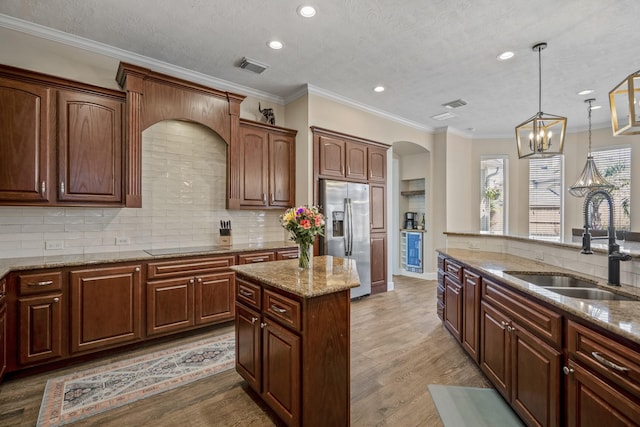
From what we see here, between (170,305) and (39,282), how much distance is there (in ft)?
3.59

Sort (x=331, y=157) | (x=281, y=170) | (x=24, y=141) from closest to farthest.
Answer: (x=24, y=141)
(x=281, y=170)
(x=331, y=157)

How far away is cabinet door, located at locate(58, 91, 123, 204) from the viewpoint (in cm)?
287

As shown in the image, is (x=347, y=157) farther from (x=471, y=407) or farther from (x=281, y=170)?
(x=471, y=407)

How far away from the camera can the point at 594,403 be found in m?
1.39

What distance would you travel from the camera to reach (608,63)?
3.67 metres

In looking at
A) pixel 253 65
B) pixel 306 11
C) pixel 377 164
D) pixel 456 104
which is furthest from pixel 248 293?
pixel 456 104

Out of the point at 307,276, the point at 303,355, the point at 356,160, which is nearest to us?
the point at 303,355

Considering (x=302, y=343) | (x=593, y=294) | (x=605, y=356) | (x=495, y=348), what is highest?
(x=593, y=294)

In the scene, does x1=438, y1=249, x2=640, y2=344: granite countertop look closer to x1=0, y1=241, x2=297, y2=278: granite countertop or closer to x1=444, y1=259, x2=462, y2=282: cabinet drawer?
x1=444, y1=259, x2=462, y2=282: cabinet drawer

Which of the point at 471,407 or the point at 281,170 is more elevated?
the point at 281,170

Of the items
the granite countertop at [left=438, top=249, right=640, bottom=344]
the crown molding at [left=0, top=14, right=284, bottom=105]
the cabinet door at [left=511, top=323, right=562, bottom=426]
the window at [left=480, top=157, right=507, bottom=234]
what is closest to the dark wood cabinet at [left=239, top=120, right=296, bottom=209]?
the crown molding at [left=0, top=14, right=284, bottom=105]

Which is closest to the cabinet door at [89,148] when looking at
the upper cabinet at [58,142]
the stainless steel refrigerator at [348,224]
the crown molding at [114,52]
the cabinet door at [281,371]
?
the upper cabinet at [58,142]

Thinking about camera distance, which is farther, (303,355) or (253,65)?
(253,65)

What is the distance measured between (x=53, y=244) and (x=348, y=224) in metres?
3.45
